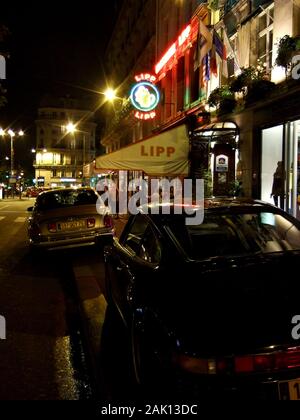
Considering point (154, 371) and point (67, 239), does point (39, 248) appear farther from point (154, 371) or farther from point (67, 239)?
point (154, 371)

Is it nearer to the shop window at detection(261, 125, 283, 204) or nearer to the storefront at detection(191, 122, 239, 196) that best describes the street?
the shop window at detection(261, 125, 283, 204)

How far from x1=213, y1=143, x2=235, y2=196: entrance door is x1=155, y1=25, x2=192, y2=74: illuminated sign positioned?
20.5ft

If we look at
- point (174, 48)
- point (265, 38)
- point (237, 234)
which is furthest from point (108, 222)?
point (174, 48)

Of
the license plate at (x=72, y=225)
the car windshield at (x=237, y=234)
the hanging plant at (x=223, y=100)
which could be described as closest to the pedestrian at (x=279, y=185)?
the hanging plant at (x=223, y=100)

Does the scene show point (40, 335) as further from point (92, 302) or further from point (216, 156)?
point (216, 156)

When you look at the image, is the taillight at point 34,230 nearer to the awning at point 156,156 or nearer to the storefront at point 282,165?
the awning at point 156,156

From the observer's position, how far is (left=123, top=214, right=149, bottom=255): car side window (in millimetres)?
4832

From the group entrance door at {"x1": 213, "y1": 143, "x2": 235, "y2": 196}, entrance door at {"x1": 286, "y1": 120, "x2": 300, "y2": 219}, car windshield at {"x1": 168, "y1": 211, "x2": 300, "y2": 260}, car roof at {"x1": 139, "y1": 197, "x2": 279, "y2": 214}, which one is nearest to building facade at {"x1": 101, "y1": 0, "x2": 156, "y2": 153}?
entrance door at {"x1": 213, "y1": 143, "x2": 235, "y2": 196}

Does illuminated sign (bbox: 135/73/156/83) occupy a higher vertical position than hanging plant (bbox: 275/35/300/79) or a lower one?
→ higher

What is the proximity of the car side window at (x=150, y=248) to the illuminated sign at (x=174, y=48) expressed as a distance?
15195mm

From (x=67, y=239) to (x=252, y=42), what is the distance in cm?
753

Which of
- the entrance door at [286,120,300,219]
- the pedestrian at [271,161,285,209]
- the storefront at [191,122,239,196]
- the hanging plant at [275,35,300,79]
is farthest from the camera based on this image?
the storefront at [191,122,239,196]

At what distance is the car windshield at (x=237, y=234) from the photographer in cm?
436

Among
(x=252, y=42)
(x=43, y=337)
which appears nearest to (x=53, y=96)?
(x=252, y=42)
